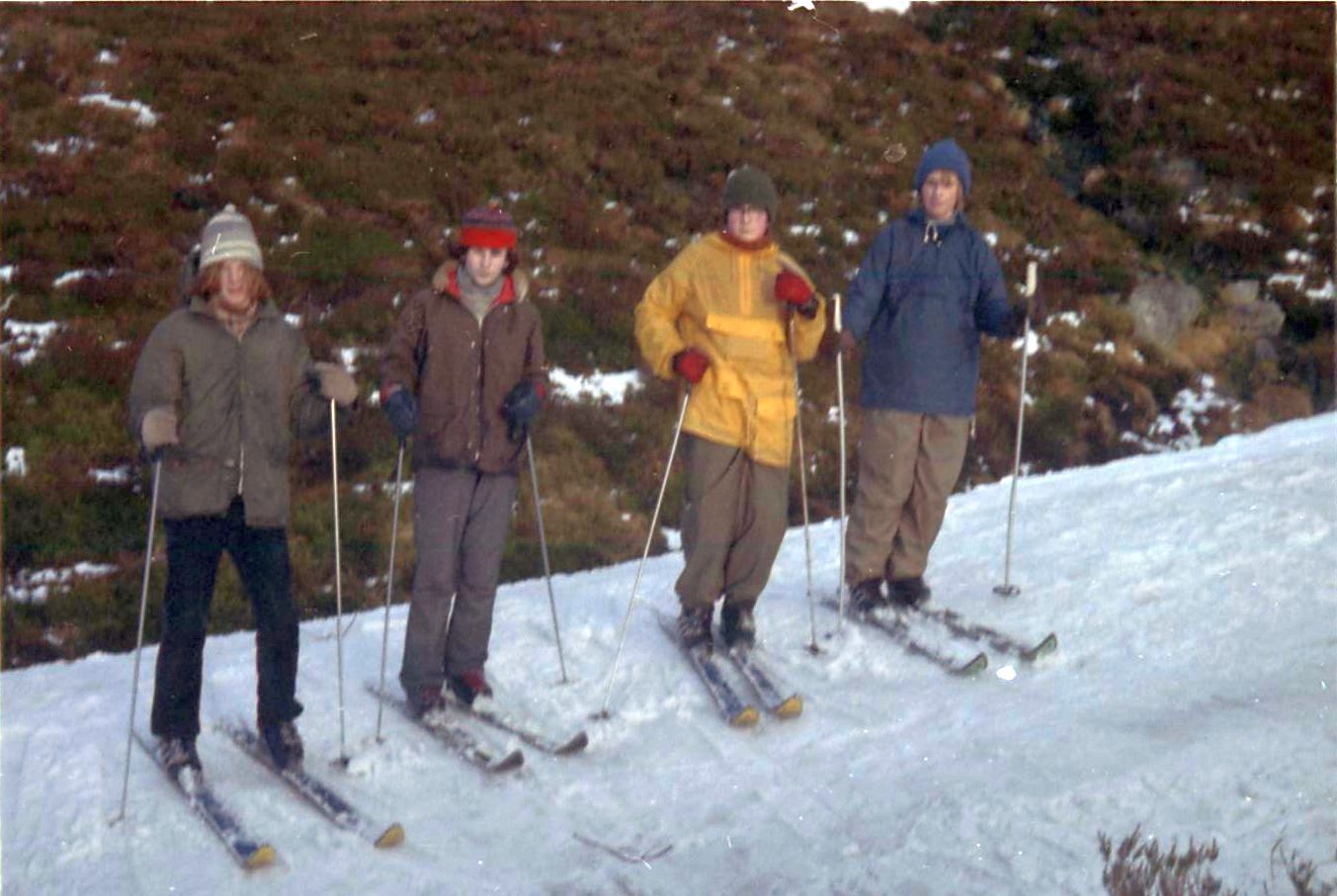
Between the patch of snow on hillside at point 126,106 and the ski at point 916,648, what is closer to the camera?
the ski at point 916,648

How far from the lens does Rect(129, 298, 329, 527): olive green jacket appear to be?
4508mm

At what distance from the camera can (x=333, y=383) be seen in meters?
4.70

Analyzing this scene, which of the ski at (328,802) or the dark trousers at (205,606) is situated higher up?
the dark trousers at (205,606)

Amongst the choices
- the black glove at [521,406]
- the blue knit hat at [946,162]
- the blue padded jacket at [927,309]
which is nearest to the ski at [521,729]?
the black glove at [521,406]

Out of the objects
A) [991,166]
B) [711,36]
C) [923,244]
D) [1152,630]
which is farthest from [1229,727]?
[711,36]

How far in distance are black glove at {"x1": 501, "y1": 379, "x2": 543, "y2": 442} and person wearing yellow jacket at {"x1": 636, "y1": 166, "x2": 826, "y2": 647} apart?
656 mm

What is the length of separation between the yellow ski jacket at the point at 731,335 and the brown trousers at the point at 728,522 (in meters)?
0.09

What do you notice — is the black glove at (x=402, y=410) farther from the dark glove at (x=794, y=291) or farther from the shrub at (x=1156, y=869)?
the shrub at (x=1156, y=869)

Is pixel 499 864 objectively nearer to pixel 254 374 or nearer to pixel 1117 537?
pixel 254 374

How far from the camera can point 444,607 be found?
17.4ft

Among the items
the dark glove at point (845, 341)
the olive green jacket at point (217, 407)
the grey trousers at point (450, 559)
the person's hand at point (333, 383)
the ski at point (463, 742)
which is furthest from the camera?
the dark glove at point (845, 341)

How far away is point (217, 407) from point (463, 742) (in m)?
1.57

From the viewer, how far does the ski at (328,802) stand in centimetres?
432

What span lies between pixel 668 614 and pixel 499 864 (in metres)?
2.61
